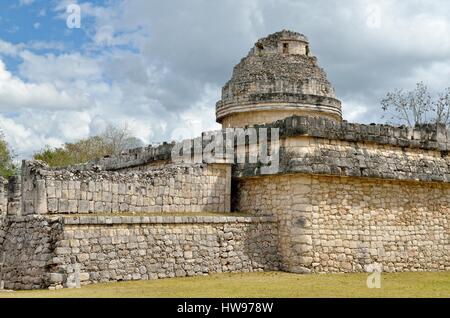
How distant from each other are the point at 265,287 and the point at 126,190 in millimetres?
4796

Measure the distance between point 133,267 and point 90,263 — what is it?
1.13 metres

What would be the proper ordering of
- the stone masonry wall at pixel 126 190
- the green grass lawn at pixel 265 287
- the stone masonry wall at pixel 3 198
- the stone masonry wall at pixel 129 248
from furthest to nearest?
the stone masonry wall at pixel 3 198 → the stone masonry wall at pixel 126 190 → the stone masonry wall at pixel 129 248 → the green grass lawn at pixel 265 287

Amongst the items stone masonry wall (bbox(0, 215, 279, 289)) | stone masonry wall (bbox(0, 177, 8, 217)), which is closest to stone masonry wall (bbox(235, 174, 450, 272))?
stone masonry wall (bbox(0, 215, 279, 289))

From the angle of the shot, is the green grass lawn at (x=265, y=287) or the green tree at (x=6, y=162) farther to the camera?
the green tree at (x=6, y=162)

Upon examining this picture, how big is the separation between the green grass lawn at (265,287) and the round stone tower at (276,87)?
26.4 feet

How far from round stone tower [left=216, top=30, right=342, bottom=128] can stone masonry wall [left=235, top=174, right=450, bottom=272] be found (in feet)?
16.9

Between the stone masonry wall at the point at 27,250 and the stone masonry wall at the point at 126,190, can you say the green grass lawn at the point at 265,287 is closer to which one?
the stone masonry wall at the point at 27,250

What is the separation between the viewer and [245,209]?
18.2 m

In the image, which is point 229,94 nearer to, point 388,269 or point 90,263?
point 388,269

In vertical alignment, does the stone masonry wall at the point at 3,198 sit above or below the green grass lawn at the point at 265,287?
above

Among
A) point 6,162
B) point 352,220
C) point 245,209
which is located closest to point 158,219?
point 245,209

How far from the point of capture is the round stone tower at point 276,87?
22.9 metres

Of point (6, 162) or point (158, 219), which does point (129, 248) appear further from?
point (6, 162)

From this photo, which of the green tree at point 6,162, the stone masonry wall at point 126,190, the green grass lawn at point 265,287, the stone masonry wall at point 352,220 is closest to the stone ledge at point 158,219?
the stone masonry wall at point 352,220
